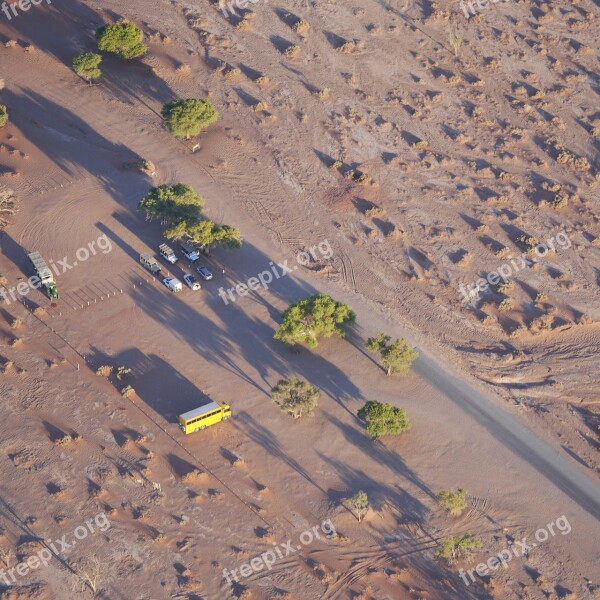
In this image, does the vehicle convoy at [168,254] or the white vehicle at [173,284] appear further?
the vehicle convoy at [168,254]

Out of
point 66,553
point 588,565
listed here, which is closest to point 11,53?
point 66,553

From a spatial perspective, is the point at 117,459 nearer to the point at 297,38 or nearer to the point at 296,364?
the point at 296,364

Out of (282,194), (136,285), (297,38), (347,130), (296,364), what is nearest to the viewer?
(296,364)

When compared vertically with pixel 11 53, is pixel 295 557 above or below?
below

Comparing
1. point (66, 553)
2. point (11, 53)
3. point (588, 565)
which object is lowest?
point (588, 565)

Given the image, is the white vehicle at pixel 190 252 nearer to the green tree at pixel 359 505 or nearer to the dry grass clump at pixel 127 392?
the dry grass clump at pixel 127 392

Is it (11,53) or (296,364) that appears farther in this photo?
(11,53)

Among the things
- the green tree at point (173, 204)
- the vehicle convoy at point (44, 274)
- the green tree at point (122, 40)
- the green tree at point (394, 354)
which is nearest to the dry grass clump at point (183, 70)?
the green tree at point (122, 40)

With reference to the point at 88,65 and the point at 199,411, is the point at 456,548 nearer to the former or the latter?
the point at 199,411
